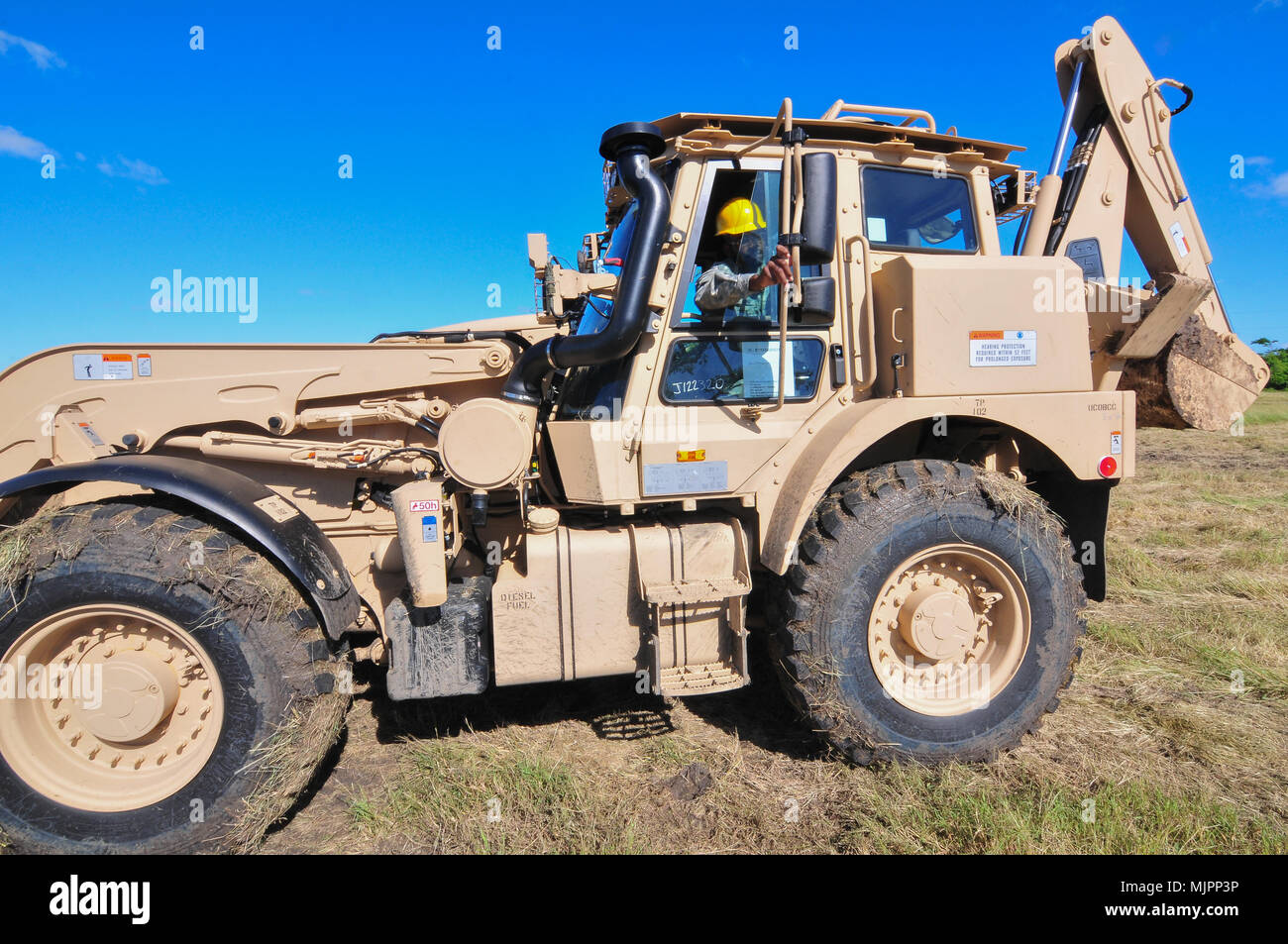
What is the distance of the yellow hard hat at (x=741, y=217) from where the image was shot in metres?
3.25

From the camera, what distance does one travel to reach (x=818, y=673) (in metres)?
3.17

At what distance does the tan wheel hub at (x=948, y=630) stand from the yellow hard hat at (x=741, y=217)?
69.8 inches

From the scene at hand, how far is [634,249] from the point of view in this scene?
3125 mm

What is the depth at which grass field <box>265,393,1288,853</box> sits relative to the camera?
2812mm

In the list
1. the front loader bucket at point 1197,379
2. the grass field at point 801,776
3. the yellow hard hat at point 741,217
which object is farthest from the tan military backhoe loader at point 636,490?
the grass field at point 801,776

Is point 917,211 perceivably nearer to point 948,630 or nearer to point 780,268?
point 780,268

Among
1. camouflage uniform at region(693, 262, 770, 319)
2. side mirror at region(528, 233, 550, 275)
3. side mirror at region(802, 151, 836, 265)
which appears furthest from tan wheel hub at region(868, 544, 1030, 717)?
side mirror at region(528, 233, 550, 275)

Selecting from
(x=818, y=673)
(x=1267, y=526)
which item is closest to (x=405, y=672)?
(x=818, y=673)

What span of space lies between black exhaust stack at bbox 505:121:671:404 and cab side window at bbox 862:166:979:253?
109 centimetres

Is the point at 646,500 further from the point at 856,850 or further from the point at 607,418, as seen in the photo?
the point at 856,850

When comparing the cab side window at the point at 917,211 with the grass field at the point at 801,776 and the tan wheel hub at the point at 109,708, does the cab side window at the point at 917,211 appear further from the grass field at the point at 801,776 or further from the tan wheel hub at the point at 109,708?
the tan wheel hub at the point at 109,708

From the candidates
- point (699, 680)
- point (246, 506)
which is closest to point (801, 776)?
point (699, 680)

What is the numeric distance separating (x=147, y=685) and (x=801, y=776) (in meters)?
2.90

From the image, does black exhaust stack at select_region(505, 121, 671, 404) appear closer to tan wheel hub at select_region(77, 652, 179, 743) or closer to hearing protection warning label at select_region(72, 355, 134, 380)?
hearing protection warning label at select_region(72, 355, 134, 380)
